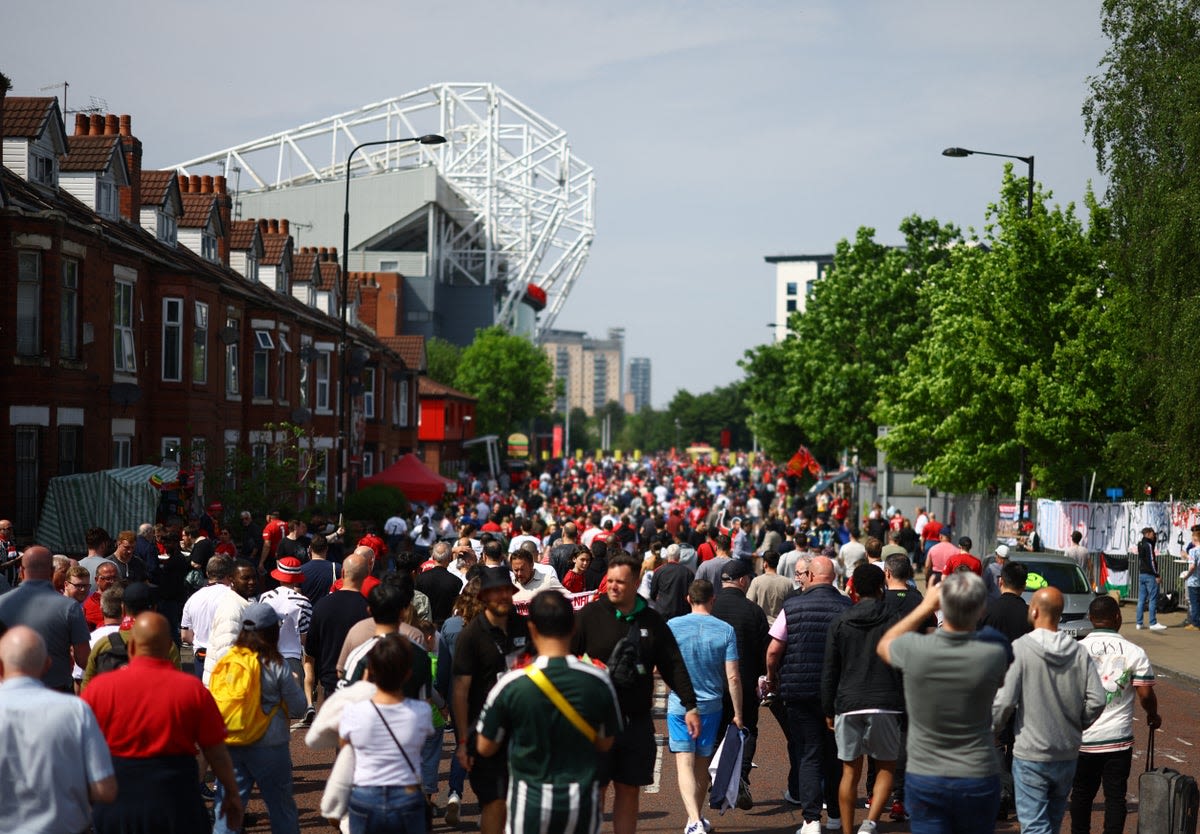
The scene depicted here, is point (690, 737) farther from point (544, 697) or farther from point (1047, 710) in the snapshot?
point (544, 697)

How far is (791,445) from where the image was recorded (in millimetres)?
68000

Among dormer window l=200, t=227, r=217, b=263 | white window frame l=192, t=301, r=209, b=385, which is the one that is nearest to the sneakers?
white window frame l=192, t=301, r=209, b=385

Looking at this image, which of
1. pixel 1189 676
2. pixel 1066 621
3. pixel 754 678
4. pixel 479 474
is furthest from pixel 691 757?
pixel 479 474

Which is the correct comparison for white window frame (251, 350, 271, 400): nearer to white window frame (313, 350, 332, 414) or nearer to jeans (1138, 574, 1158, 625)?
white window frame (313, 350, 332, 414)

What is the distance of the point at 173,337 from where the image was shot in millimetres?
28438

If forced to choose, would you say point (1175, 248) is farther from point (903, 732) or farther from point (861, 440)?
point (861, 440)

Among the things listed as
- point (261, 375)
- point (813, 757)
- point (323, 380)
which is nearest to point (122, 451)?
point (261, 375)

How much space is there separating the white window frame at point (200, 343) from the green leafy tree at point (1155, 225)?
1852 centimetres

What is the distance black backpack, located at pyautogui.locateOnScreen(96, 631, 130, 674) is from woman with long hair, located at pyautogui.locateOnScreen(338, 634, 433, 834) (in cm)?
250

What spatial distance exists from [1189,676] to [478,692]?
43.8 ft

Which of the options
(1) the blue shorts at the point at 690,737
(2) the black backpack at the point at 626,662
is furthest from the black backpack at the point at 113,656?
(1) the blue shorts at the point at 690,737

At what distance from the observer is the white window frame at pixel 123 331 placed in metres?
25.8

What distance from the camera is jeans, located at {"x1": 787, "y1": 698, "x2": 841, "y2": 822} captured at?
31.0 feet

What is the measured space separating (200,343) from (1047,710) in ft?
82.3
